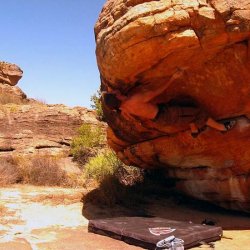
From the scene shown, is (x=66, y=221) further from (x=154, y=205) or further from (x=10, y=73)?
(x=10, y=73)

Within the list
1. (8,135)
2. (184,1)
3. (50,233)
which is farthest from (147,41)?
(8,135)

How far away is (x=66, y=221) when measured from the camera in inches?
225

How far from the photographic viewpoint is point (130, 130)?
651cm

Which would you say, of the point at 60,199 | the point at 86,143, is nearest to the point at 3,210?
the point at 60,199

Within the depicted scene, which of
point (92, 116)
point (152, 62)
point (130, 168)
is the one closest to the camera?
point (152, 62)

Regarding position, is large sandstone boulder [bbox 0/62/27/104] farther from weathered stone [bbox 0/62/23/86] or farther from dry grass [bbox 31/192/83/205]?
dry grass [bbox 31/192/83/205]

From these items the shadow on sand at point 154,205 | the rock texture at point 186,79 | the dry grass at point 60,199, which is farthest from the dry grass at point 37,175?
the rock texture at point 186,79

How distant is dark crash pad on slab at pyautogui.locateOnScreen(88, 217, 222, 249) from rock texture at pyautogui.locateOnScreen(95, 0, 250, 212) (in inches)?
66.9

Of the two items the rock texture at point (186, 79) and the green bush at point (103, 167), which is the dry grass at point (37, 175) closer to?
the green bush at point (103, 167)

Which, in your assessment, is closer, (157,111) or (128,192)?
(157,111)

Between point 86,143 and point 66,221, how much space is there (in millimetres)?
8777

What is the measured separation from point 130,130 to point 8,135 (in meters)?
9.58

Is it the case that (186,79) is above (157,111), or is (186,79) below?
above

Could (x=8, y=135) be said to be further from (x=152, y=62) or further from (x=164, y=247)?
(x=164, y=247)
